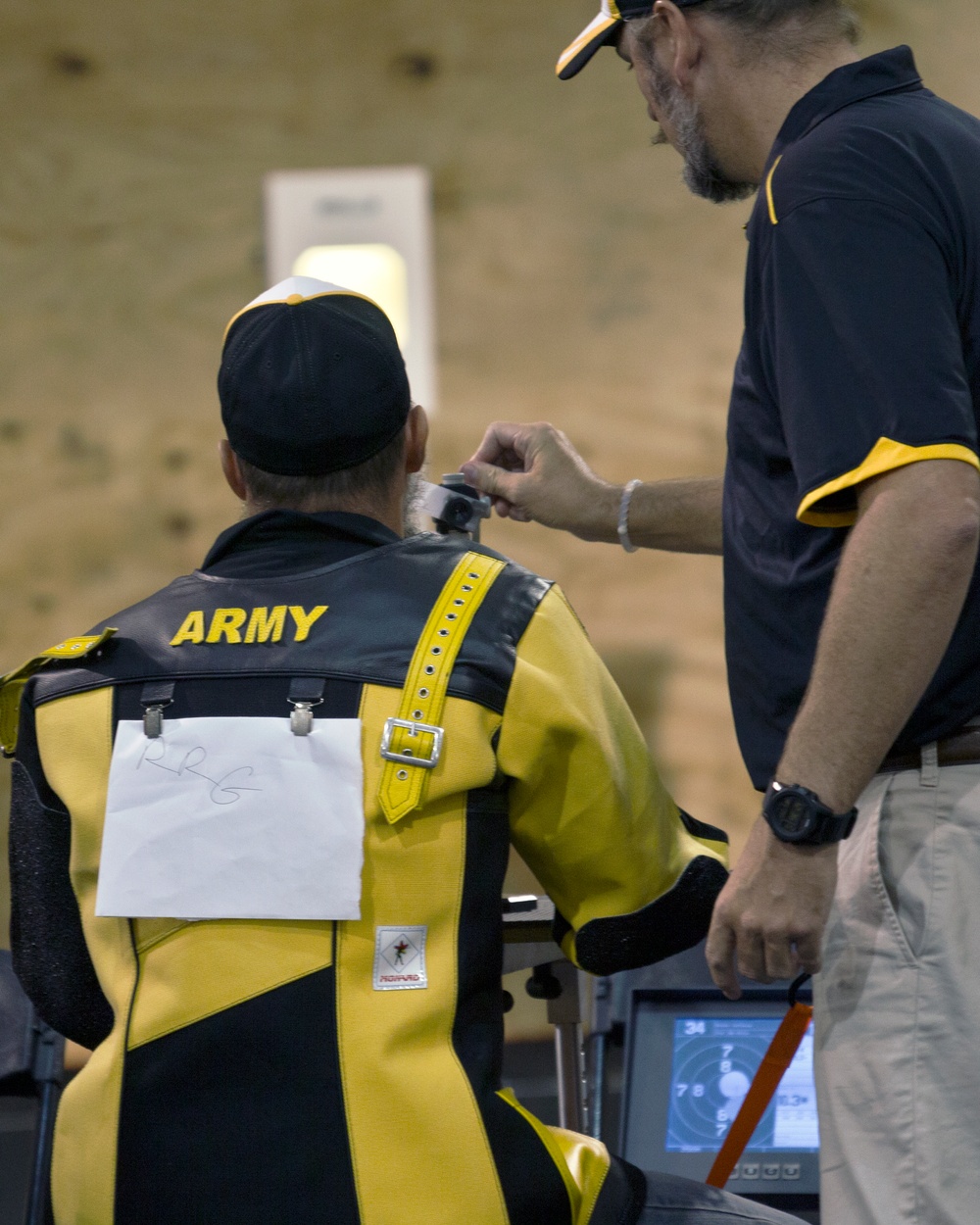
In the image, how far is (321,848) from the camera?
1001 millimetres

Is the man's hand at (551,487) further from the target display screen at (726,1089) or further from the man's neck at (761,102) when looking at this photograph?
the target display screen at (726,1089)

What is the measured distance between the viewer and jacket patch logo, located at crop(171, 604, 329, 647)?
106 cm

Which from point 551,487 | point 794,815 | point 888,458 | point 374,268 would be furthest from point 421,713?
point 374,268

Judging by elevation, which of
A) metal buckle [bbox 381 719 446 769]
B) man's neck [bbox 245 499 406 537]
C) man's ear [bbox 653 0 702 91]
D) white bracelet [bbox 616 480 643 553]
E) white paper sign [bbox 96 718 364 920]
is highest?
man's ear [bbox 653 0 702 91]

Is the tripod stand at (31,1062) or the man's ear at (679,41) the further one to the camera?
the tripod stand at (31,1062)

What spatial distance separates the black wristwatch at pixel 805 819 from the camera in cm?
99

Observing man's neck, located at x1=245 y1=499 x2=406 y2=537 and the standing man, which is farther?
man's neck, located at x1=245 y1=499 x2=406 y2=537

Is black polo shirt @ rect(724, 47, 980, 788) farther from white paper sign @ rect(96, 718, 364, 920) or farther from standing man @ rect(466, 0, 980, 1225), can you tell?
white paper sign @ rect(96, 718, 364, 920)

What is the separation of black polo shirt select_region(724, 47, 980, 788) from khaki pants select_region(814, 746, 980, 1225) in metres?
0.07

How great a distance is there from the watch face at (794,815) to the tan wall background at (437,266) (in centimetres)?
183

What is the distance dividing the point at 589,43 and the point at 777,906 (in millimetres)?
840

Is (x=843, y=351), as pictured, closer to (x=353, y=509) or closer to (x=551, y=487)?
(x=353, y=509)

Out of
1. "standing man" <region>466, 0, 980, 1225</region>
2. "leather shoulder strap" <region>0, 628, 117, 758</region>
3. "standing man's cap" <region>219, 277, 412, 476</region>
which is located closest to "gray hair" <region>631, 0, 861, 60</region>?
"standing man" <region>466, 0, 980, 1225</region>

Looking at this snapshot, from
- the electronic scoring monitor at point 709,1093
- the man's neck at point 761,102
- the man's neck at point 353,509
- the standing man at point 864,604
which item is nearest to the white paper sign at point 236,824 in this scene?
the man's neck at point 353,509
